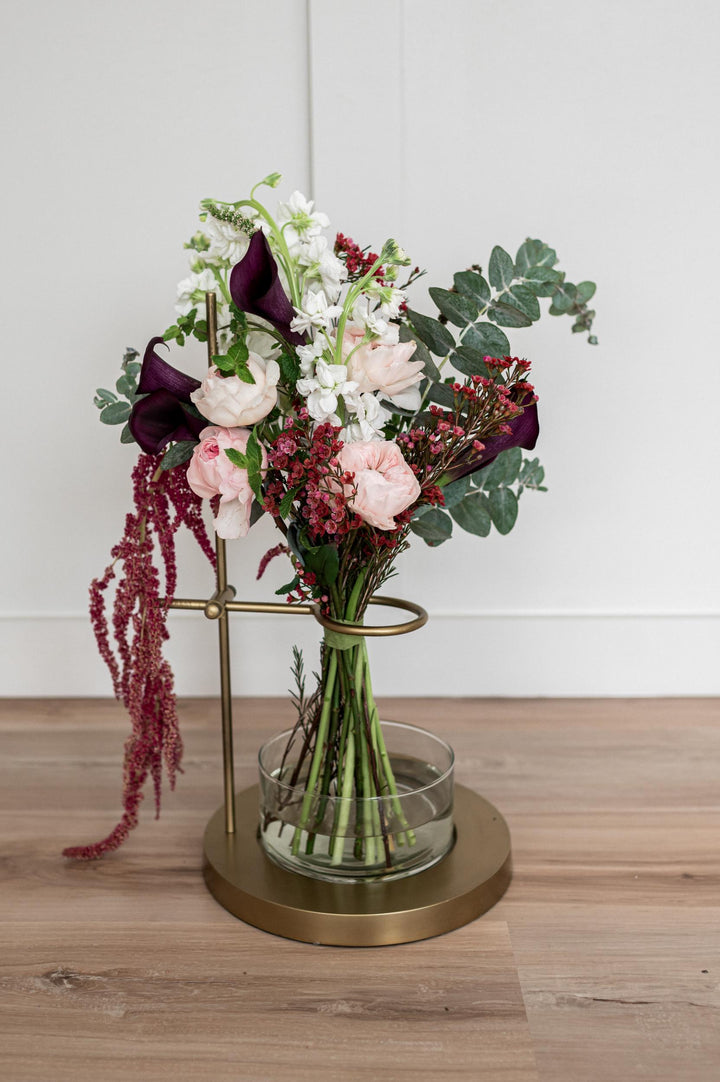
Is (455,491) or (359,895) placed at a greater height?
(455,491)

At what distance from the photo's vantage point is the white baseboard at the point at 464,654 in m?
1.44

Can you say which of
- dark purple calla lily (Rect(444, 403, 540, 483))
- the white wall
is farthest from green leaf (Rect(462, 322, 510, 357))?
the white wall

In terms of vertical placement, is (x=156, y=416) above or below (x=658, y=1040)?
above

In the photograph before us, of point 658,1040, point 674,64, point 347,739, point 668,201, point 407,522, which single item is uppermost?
point 674,64

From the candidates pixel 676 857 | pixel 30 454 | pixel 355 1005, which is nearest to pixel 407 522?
pixel 355 1005

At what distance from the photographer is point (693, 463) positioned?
1404mm

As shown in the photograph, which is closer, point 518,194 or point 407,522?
point 407,522

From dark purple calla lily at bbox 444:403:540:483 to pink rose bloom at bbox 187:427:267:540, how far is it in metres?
0.18

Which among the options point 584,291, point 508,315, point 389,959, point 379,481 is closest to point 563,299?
point 584,291

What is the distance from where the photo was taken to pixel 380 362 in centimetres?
77

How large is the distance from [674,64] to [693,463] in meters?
0.57

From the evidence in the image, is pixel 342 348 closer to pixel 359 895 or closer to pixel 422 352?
pixel 422 352

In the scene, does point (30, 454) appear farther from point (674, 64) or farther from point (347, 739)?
point (674, 64)

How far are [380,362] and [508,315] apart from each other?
0.23m
